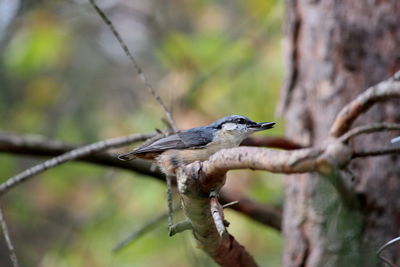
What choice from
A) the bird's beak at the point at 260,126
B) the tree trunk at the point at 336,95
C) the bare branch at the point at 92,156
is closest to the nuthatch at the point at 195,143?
the bird's beak at the point at 260,126

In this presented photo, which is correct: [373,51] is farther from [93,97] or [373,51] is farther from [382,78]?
[93,97]

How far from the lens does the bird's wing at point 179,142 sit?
271 centimetres

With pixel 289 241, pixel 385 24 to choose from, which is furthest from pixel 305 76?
pixel 289 241

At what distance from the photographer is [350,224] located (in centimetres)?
179

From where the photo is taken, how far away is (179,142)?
2699mm

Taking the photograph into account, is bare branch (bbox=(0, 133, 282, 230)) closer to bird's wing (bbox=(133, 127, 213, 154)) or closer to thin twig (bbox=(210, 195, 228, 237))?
bird's wing (bbox=(133, 127, 213, 154))

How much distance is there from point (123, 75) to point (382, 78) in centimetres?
559

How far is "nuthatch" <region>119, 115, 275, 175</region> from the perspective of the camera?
2674mm

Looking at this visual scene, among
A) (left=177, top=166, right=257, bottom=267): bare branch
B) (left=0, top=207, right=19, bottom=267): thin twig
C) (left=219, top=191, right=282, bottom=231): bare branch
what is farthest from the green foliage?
(left=177, top=166, right=257, bottom=267): bare branch

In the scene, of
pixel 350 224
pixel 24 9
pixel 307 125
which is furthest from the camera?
pixel 24 9

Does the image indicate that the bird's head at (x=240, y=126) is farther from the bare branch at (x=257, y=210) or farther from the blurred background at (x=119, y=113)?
the blurred background at (x=119, y=113)

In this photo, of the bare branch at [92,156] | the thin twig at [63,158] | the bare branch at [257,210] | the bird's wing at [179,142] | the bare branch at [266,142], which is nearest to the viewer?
the thin twig at [63,158]

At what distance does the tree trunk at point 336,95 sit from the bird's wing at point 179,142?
66 centimetres

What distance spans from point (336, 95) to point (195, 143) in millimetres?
1003
